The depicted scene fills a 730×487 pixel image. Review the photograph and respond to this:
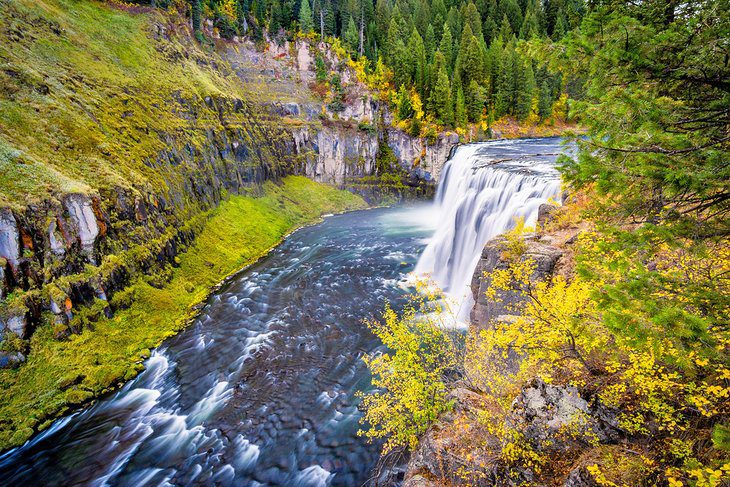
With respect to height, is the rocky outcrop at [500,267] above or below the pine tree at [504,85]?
below

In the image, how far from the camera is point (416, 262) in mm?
28047

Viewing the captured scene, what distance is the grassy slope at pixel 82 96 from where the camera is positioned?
18344 mm

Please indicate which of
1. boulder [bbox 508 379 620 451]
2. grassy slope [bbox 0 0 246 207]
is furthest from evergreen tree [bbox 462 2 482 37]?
boulder [bbox 508 379 620 451]

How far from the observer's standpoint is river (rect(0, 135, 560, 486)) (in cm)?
1118

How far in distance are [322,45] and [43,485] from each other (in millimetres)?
69010

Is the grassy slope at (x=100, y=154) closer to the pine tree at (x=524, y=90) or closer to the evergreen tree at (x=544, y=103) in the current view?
the pine tree at (x=524, y=90)

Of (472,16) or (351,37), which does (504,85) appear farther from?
(351,37)

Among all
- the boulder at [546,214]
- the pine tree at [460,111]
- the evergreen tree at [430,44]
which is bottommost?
the boulder at [546,214]

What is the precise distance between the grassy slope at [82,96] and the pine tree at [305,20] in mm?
30272

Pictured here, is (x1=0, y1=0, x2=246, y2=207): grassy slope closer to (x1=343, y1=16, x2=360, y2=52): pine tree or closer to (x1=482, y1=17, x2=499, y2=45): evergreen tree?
(x1=343, y1=16, x2=360, y2=52): pine tree

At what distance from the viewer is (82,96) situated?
2448cm

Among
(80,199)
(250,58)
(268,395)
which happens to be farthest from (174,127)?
(250,58)

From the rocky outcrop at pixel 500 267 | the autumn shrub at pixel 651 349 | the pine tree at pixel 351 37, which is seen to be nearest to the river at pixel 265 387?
the rocky outcrop at pixel 500 267

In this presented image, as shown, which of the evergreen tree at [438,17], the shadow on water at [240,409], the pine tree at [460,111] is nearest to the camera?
the shadow on water at [240,409]
